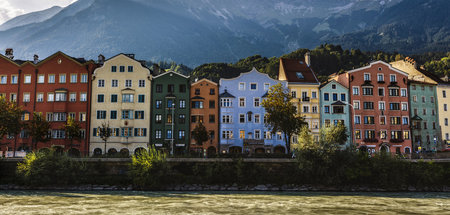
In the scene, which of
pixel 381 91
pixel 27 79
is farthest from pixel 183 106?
pixel 381 91

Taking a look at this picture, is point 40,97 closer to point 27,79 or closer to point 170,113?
point 27,79

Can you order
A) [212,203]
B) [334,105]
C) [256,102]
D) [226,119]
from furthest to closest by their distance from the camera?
[334,105] < [256,102] < [226,119] < [212,203]

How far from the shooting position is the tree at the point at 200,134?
2414 inches

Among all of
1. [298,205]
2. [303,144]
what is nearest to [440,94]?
[303,144]

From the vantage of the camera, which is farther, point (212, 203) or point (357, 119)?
point (357, 119)

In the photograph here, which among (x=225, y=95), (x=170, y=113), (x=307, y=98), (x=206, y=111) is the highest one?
(x=225, y=95)

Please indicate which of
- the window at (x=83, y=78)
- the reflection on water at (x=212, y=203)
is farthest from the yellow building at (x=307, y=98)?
the window at (x=83, y=78)

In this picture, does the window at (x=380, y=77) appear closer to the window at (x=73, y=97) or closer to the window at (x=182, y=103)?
the window at (x=182, y=103)

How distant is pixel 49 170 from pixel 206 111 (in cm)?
2875

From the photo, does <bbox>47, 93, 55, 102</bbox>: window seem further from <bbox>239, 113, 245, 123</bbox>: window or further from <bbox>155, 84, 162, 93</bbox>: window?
<bbox>239, 113, 245, 123</bbox>: window

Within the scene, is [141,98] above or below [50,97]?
below

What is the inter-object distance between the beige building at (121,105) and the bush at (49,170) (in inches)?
708

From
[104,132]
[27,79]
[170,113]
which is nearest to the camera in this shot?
[104,132]

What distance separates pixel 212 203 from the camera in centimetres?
3509
